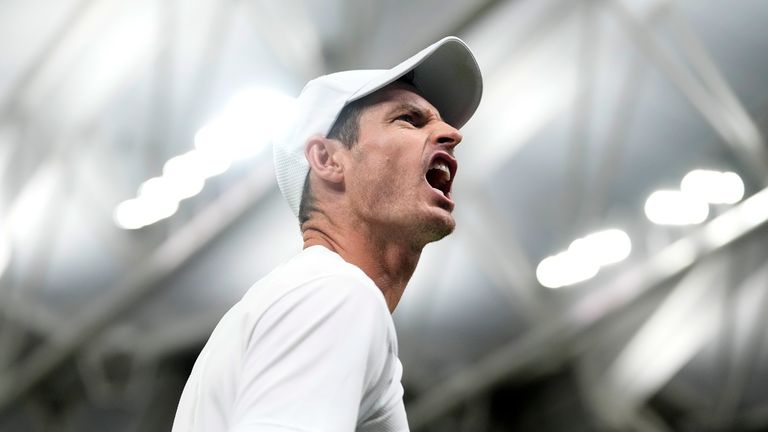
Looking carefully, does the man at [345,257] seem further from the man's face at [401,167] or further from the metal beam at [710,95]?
the metal beam at [710,95]

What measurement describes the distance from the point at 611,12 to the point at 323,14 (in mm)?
3207

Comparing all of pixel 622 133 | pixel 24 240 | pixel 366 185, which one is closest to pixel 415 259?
pixel 366 185

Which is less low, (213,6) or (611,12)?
(213,6)

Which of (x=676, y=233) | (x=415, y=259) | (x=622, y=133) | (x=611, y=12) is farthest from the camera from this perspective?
(x=676, y=233)

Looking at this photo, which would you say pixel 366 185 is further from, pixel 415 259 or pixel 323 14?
pixel 323 14

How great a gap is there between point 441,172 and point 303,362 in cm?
114

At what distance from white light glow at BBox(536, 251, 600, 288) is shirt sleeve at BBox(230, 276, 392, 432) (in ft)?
50.8

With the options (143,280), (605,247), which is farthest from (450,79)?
(605,247)

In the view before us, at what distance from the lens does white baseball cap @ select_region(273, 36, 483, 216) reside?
324 centimetres

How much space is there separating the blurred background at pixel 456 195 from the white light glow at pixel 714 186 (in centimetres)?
3

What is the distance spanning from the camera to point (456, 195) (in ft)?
55.9

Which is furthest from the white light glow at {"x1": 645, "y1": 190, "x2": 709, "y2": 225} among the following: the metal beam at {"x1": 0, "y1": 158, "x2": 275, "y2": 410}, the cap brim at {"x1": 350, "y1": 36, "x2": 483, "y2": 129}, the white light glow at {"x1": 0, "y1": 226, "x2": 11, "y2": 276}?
the cap brim at {"x1": 350, "y1": 36, "x2": 483, "y2": 129}

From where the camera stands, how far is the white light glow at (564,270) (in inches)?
706

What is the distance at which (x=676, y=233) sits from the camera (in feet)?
56.7
